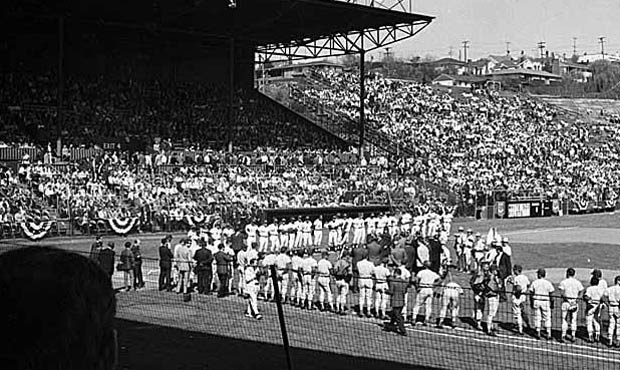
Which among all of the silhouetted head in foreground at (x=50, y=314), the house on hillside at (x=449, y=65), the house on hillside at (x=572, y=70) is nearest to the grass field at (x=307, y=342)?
the silhouetted head in foreground at (x=50, y=314)

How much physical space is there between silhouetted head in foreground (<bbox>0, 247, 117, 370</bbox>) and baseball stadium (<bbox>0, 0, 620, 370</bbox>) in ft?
0.04

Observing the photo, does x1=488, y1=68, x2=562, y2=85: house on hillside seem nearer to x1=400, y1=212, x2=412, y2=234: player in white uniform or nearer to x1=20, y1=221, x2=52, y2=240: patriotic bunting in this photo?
x1=400, y1=212, x2=412, y2=234: player in white uniform

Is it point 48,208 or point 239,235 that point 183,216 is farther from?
point 239,235

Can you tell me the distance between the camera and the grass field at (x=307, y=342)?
509 inches

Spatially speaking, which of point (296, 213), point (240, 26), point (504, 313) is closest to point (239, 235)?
point (504, 313)

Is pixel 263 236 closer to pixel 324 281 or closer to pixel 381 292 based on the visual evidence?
pixel 324 281

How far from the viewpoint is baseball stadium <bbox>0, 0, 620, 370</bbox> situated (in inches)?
590

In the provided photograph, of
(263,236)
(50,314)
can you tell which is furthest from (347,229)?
(50,314)

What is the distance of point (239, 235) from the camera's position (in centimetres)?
2259

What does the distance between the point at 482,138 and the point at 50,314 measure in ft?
174

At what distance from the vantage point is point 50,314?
1534 millimetres

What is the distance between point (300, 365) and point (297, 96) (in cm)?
4285

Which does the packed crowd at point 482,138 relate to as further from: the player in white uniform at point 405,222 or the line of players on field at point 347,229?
the line of players on field at point 347,229

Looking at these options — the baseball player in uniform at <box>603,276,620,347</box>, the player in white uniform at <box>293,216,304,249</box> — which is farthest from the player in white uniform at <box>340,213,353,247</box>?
the baseball player in uniform at <box>603,276,620,347</box>
